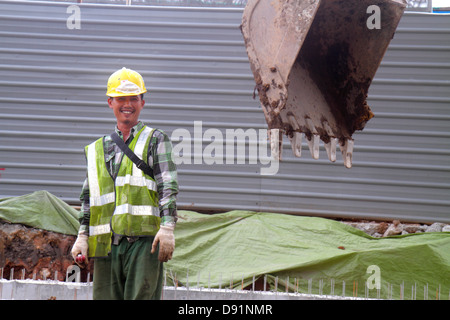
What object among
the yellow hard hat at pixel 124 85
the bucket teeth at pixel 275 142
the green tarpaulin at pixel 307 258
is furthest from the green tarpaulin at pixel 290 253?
the yellow hard hat at pixel 124 85

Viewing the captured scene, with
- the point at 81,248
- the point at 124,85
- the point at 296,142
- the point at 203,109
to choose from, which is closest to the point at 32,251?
the point at 203,109

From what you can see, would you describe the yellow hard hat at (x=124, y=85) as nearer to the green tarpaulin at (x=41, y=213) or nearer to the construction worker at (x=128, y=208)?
the construction worker at (x=128, y=208)

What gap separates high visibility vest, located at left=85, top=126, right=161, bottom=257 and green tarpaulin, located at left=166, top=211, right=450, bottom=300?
168cm

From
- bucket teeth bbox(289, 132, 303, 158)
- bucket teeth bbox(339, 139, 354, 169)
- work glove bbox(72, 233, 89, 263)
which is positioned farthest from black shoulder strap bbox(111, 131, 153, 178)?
A: bucket teeth bbox(339, 139, 354, 169)

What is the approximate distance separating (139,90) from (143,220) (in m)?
0.85

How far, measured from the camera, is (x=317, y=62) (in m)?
4.63

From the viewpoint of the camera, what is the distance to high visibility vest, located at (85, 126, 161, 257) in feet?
10.9

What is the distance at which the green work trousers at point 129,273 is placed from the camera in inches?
128

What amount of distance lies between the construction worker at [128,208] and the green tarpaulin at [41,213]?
3200mm

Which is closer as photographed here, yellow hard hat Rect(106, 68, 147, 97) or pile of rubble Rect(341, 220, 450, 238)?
yellow hard hat Rect(106, 68, 147, 97)

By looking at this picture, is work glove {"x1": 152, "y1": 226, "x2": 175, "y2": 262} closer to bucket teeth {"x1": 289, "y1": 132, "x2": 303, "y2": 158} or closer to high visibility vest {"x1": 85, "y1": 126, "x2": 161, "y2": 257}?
high visibility vest {"x1": 85, "y1": 126, "x2": 161, "y2": 257}

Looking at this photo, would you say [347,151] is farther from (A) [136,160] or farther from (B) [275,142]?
(A) [136,160]

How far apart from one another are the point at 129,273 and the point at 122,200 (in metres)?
0.45
